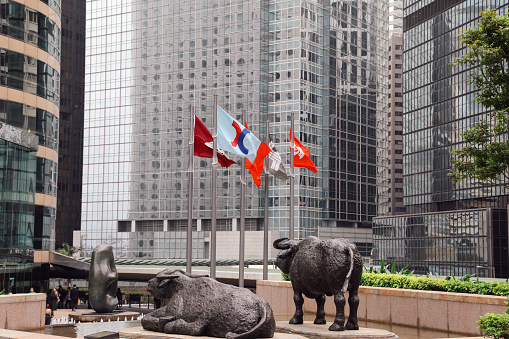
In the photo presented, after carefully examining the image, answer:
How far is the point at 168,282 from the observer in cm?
1425

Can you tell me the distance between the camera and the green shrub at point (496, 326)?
12.3 m

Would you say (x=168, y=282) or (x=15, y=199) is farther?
(x=15, y=199)

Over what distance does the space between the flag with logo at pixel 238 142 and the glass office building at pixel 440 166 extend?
67.2 metres

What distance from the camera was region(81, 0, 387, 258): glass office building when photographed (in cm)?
11144

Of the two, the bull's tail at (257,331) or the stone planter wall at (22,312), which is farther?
the stone planter wall at (22,312)

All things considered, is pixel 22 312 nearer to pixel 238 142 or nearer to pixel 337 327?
pixel 337 327

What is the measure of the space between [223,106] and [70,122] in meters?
57.6

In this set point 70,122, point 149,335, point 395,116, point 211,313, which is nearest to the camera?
point 211,313

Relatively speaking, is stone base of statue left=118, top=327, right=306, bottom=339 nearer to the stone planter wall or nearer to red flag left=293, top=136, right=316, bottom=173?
the stone planter wall

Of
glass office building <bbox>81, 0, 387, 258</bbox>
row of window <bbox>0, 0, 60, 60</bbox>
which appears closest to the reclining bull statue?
row of window <bbox>0, 0, 60, 60</bbox>

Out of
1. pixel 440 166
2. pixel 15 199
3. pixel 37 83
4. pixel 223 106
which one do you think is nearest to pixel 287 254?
pixel 15 199

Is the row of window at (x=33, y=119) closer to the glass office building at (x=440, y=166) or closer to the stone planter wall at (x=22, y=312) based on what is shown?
the stone planter wall at (x=22, y=312)

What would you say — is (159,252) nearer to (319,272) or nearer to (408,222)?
(408,222)

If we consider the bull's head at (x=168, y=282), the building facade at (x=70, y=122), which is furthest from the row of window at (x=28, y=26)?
the building facade at (x=70, y=122)
